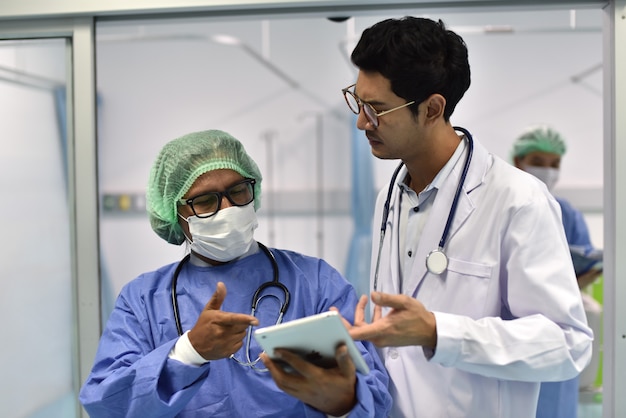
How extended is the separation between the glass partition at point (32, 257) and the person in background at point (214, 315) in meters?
0.46

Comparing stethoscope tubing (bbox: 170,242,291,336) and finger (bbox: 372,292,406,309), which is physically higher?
finger (bbox: 372,292,406,309)

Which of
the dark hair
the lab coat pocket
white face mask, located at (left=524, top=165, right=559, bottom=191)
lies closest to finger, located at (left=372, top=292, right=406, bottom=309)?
the lab coat pocket

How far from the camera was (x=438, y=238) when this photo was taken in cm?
117

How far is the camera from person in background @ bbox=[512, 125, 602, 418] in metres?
1.72

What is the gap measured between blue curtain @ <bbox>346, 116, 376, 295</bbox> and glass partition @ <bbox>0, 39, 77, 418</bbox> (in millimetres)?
1833

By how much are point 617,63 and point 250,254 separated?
923mm

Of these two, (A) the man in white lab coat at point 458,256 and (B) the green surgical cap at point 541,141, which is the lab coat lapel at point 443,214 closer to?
(A) the man in white lab coat at point 458,256

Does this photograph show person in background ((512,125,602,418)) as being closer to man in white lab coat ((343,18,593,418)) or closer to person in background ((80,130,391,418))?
man in white lab coat ((343,18,593,418))

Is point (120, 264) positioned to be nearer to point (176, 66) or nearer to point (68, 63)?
point (176, 66)

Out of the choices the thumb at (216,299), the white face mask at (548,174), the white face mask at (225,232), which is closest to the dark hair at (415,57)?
the white face mask at (225,232)

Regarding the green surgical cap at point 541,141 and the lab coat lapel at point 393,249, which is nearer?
the lab coat lapel at point 393,249

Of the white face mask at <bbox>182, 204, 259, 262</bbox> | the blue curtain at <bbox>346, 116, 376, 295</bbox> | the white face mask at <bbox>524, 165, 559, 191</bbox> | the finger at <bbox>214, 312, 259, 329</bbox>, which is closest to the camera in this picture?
the finger at <bbox>214, 312, 259, 329</bbox>

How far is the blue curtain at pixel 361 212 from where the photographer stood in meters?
3.27

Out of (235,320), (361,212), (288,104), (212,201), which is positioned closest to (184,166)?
(212,201)
